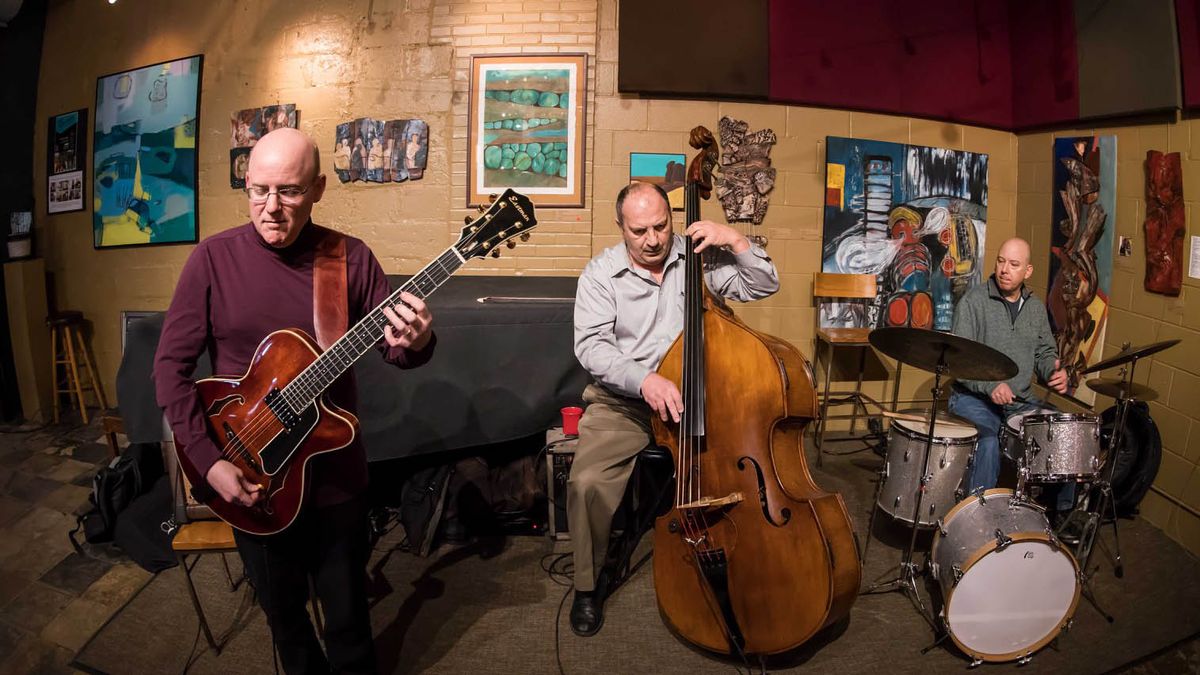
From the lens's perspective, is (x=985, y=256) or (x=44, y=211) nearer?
(x=985, y=256)

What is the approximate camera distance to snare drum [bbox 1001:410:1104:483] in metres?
2.68

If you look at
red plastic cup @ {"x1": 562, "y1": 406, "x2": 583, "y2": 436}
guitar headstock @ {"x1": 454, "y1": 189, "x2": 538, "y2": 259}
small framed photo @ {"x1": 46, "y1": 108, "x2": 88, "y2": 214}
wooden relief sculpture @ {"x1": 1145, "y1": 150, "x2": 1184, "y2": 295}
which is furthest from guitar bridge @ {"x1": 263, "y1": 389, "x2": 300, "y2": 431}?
small framed photo @ {"x1": 46, "y1": 108, "x2": 88, "y2": 214}

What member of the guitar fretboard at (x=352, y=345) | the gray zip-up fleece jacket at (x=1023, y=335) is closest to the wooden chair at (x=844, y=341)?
the gray zip-up fleece jacket at (x=1023, y=335)

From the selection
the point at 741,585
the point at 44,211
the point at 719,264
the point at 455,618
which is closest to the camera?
the point at 741,585

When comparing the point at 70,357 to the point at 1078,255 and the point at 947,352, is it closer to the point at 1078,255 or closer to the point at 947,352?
the point at 947,352

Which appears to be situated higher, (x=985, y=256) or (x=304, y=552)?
(x=985, y=256)

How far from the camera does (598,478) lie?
258 centimetres

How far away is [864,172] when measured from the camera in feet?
14.9

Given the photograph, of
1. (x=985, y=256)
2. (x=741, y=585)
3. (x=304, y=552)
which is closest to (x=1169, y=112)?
(x=985, y=256)

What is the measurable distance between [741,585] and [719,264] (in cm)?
130

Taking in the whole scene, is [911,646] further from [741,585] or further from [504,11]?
[504,11]

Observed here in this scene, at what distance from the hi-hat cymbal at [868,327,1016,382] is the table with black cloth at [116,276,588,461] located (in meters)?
1.53

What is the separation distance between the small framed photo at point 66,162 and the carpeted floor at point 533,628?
3827 millimetres

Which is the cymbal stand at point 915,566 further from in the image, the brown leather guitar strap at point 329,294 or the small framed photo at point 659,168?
the small framed photo at point 659,168
